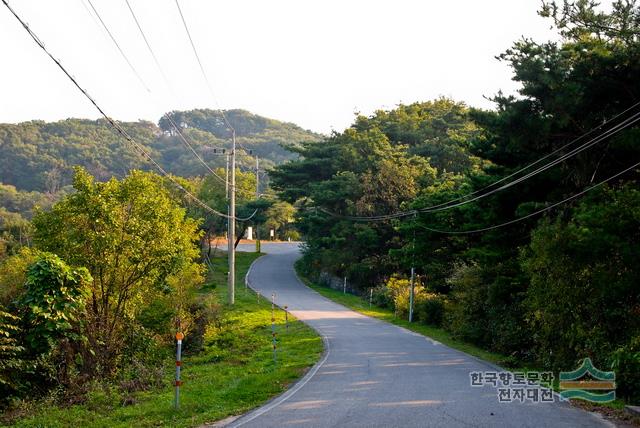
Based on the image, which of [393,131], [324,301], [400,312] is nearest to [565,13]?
[400,312]

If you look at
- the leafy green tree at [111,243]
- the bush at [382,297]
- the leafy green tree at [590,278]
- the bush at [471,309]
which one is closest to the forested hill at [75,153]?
the bush at [382,297]

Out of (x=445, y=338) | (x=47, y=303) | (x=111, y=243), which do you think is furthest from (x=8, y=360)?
(x=445, y=338)

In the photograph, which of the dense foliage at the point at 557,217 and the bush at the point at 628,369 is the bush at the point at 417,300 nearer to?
the dense foliage at the point at 557,217

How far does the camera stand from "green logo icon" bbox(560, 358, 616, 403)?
12.7 m

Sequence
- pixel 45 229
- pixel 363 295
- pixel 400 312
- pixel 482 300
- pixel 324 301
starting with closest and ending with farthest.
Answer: pixel 45 229, pixel 482 300, pixel 400 312, pixel 324 301, pixel 363 295

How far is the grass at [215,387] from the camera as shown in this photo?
12.5 metres

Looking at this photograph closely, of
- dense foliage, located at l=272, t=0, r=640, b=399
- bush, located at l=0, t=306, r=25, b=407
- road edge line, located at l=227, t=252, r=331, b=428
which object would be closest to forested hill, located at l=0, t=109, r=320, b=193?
dense foliage, located at l=272, t=0, r=640, b=399

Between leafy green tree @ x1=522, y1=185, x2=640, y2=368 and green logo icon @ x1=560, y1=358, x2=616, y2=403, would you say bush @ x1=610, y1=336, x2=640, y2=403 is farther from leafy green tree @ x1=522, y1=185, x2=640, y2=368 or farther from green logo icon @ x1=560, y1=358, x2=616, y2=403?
leafy green tree @ x1=522, y1=185, x2=640, y2=368

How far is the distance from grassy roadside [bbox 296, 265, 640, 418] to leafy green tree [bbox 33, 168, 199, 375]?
10.9 m

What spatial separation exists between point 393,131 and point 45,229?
40733 millimetres

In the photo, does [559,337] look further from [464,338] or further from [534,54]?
[464,338]

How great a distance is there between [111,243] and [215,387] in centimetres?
692

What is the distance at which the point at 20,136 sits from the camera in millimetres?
111375

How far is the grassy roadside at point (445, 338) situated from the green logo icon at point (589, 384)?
0.25 meters
